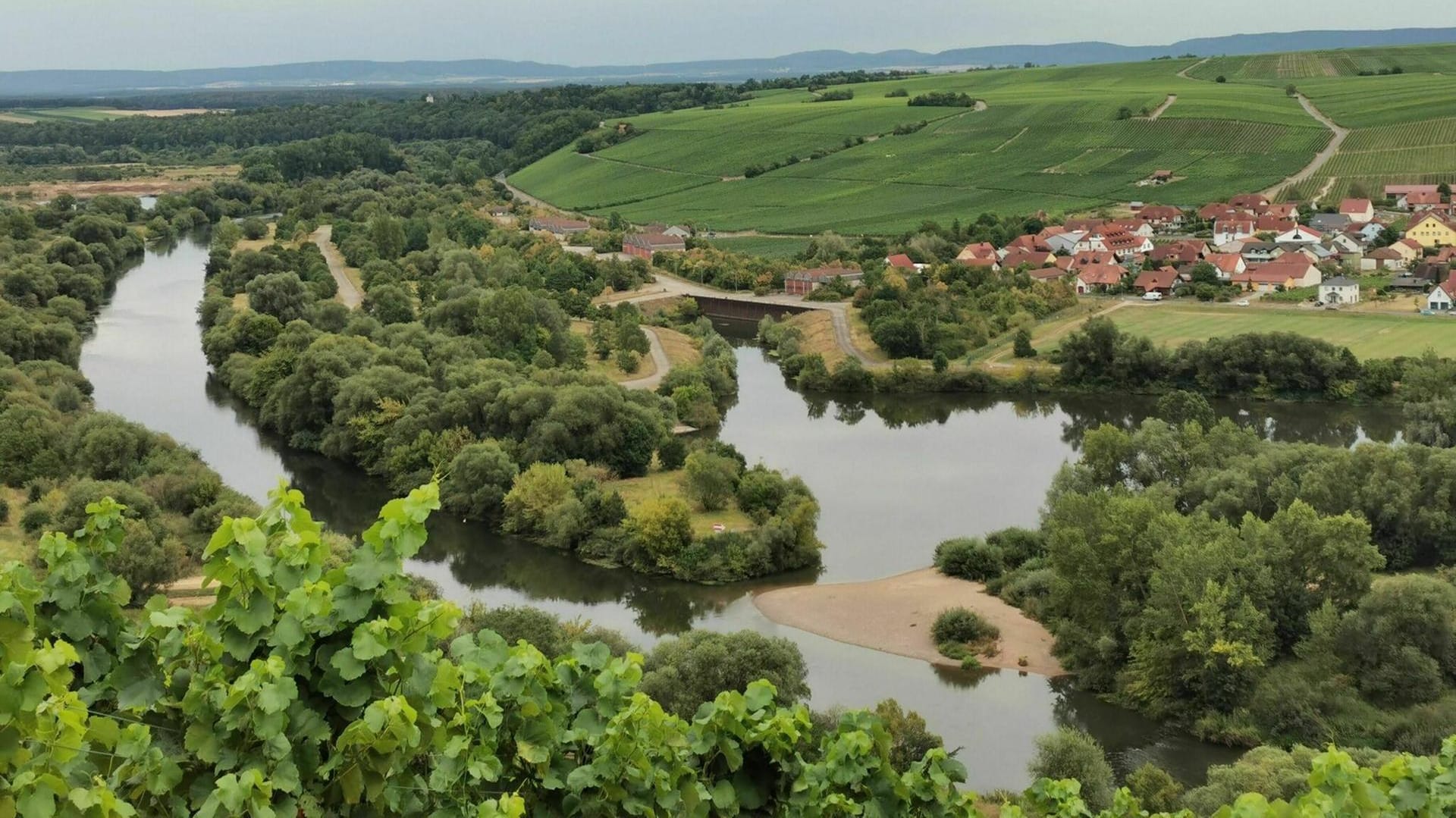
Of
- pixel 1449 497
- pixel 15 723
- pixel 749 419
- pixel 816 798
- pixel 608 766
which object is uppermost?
pixel 15 723

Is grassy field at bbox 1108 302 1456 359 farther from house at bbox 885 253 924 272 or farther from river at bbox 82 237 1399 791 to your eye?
house at bbox 885 253 924 272

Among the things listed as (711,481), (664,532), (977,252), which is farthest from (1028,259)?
(664,532)

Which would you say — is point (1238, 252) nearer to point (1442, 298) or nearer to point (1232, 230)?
point (1232, 230)

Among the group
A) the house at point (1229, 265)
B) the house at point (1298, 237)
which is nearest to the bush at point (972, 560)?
the house at point (1229, 265)

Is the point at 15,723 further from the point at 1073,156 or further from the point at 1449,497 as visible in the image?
the point at 1073,156

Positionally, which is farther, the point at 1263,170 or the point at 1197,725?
the point at 1263,170

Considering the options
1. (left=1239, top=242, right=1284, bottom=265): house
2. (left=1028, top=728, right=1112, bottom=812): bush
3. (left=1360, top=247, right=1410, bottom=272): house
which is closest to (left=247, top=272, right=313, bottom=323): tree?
(left=1028, top=728, right=1112, bottom=812): bush

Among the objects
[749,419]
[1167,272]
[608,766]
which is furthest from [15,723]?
[1167,272]
